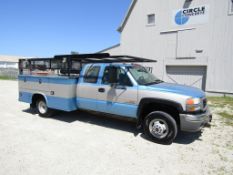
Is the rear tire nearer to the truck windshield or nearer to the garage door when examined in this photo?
the truck windshield

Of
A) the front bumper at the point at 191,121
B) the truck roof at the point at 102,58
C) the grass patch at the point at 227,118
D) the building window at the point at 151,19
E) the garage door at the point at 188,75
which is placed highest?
the building window at the point at 151,19

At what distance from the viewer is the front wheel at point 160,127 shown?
4473mm

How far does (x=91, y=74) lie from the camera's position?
5871 mm

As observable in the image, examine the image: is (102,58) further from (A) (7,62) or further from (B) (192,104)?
(A) (7,62)

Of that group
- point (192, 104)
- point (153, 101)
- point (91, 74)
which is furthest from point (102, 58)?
point (192, 104)

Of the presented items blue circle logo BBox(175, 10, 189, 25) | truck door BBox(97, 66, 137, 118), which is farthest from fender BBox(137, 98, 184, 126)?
blue circle logo BBox(175, 10, 189, 25)

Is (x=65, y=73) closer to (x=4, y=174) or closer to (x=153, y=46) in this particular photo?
(x=4, y=174)

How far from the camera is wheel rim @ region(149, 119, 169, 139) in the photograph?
4.59 meters

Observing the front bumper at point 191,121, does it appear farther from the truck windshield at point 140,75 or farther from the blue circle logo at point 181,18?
the blue circle logo at point 181,18

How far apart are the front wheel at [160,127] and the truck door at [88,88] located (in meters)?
1.83

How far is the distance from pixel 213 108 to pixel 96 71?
237 inches

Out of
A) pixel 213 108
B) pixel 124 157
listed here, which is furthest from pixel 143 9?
pixel 124 157

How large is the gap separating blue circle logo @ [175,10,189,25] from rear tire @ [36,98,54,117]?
10782 millimetres

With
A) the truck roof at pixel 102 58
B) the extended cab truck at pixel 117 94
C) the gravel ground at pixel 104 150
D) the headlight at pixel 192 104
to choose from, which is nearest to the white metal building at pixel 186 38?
the gravel ground at pixel 104 150
